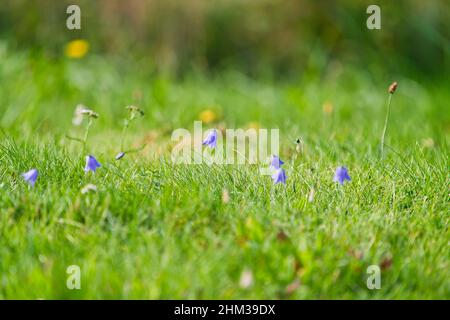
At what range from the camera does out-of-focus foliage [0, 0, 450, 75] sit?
645cm

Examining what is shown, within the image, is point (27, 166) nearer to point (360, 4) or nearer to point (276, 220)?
point (276, 220)

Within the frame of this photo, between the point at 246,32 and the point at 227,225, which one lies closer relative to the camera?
the point at 227,225

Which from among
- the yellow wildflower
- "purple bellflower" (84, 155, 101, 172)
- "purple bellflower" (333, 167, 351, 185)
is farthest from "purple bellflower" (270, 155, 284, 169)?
the yellow wildflower

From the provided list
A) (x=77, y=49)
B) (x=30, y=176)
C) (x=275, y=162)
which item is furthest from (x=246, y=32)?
(x=30, y=176)

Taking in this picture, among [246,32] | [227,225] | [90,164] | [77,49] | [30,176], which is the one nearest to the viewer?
[227,225]

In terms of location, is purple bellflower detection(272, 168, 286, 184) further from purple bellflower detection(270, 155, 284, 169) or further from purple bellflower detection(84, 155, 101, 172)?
purple bellflower detection(84, 155, 101, 172)

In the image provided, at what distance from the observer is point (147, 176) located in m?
2.98

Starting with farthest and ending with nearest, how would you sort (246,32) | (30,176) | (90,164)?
1. (246,32)
2. (90,164)
3. (30,176)

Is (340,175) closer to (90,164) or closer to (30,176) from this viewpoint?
(90,164)

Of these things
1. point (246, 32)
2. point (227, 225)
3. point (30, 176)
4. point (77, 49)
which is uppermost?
point (246, 32)

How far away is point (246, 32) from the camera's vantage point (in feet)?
23.2
